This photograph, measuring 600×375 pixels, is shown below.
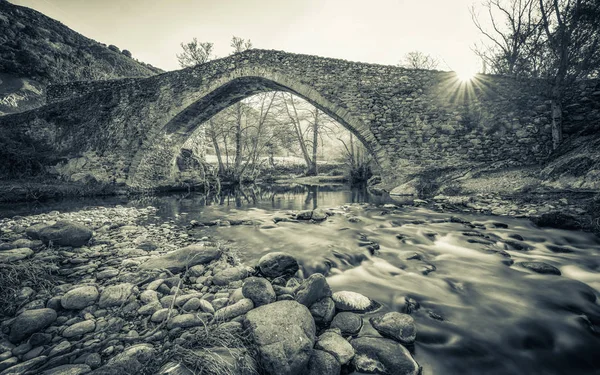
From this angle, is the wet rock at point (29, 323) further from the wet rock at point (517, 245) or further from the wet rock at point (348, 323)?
the wet rock at point (517, 245)

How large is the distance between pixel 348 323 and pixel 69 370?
1545 millimetres

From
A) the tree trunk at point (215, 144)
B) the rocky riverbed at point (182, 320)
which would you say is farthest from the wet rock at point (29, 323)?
the tree trunk at point (215, 144)

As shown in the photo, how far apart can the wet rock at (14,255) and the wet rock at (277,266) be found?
7.88 feet

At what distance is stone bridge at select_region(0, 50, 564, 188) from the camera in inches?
318

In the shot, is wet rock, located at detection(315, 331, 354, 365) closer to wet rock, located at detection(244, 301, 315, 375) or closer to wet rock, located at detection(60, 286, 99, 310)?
wet rock, located at detection(244, 301, 315, 375)

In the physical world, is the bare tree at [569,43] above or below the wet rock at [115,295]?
above

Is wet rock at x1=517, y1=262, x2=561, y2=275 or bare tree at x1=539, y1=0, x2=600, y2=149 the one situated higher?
bare tree at x1=539, y1=0, x2=600, y2=149

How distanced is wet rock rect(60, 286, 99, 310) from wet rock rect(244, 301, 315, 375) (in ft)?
4.20

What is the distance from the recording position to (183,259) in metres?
2.39

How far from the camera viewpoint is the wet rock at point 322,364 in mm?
1179

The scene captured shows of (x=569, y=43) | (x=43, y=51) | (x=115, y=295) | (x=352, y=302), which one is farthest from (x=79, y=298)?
(x=43, y=51)

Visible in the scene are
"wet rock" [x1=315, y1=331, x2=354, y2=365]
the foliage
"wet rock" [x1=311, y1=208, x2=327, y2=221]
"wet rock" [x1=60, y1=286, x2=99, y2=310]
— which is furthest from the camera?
the foliage

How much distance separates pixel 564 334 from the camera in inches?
60.0

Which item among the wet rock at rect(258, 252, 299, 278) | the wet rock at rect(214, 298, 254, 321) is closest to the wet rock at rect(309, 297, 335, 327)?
the wet rock at rect(214, 298, 254, 321)
